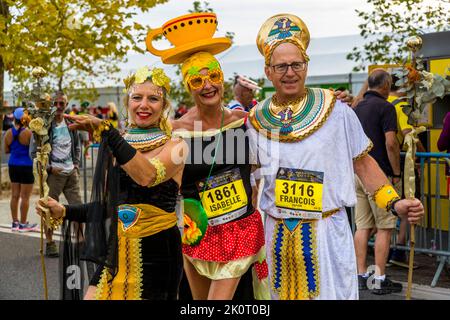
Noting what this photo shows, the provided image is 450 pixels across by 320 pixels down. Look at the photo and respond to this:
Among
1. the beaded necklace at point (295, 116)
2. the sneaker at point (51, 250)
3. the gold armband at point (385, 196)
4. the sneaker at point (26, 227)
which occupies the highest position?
the beaded necklace at point (295, 116)

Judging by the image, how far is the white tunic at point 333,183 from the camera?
11.8 feet

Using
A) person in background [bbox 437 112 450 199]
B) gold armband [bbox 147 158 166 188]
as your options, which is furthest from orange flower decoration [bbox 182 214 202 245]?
Result: person in background [bbox 437 112 450 199]

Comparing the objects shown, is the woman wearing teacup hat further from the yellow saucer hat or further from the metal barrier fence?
the metal barrier fence

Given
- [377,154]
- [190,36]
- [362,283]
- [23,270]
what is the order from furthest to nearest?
1. [23,270]
2. [377,154]
3. [362,283]
4. [190,36]

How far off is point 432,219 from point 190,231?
379cm

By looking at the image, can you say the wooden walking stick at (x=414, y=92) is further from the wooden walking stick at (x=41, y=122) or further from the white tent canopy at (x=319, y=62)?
the white tent canopy at (x=319, y=62)

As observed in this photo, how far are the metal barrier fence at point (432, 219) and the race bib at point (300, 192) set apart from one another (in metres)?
3.07

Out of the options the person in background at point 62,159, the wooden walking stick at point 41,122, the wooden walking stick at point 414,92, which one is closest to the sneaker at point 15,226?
the person in background at point 62,159

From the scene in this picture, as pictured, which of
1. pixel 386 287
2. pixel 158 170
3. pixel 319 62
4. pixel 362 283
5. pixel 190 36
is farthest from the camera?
pixel 319 62

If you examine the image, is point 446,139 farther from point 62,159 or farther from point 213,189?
point 62,159

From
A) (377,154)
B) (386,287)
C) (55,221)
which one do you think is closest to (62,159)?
(377,154)

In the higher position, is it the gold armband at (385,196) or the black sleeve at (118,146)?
the black sleeve at (118,146)

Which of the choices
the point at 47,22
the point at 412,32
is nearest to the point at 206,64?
the point at 412,32

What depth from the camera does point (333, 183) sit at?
3.60 m
